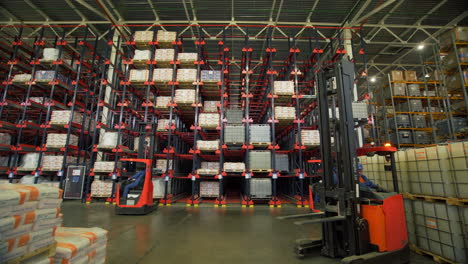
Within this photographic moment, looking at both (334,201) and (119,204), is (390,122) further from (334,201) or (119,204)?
(119,204)

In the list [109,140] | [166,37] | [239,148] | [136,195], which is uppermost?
[166,37]

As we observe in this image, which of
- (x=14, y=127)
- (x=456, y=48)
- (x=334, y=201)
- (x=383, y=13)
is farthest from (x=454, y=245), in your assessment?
(x=14, y=127)

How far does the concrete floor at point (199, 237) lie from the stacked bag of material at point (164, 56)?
709 centimetres

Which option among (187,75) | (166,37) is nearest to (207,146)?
(187,75)

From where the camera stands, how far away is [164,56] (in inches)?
404

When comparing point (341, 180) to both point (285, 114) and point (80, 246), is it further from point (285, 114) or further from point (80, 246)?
point (285, 114)

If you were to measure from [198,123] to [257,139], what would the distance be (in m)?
2.90

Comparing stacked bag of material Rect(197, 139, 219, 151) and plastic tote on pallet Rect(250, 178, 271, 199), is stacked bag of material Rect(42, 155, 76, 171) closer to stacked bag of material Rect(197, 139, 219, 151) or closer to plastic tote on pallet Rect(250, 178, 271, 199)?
stacked bag of material Rect(197, 139, 219, 151)

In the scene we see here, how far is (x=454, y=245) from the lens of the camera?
319 centimetres

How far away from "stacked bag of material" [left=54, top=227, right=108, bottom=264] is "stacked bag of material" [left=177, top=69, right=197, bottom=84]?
26.9ft

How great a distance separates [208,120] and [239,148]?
1965 millimetres

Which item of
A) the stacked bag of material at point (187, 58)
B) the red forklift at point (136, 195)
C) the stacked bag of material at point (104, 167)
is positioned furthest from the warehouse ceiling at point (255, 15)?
the red forklift at point (136, 195)

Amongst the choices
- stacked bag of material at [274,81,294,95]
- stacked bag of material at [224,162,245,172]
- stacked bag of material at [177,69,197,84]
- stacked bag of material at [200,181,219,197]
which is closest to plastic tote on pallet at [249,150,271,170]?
stacked bag of material at [224,162,245,172]

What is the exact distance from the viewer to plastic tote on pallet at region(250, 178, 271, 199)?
886cm
